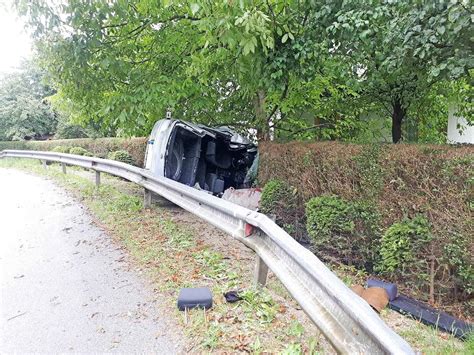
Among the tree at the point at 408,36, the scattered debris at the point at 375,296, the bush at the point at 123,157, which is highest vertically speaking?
the tree at the point at 408,36

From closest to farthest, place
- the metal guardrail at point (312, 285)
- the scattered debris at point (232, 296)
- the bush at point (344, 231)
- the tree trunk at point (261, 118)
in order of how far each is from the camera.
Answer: the metal guardrail at point (312, 285) → the scattered debris at point (232, 296) → the bush at point (344, 231) → the tree trunk at point (261, 118)

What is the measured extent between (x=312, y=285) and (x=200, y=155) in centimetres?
647

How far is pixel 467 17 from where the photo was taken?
3730 mm

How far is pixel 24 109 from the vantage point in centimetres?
3161

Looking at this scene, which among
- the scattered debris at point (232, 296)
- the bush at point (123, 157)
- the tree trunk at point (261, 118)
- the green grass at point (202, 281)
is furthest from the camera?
the bush at point (123, 157)

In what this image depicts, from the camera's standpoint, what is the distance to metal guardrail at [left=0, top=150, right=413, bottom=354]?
5.73 ft

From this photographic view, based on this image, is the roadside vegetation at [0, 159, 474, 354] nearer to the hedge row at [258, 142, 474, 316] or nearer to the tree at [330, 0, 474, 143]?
the hedge row at [258, 142, 474, 316]

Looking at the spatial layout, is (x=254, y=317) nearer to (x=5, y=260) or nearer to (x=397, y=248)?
(x=397, y=248)

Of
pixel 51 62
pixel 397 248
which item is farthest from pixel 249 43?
pixel 51 62

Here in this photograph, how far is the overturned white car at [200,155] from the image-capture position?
7.22 metres

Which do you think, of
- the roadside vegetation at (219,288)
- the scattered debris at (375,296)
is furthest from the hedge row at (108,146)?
the scattered debris at (375,296)

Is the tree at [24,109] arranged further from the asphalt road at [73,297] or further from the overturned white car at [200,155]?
the asphalt road at [73,297]

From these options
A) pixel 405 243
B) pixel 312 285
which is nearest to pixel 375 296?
Answer: pixel 405 243

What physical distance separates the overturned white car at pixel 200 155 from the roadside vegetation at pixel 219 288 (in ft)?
4.12
